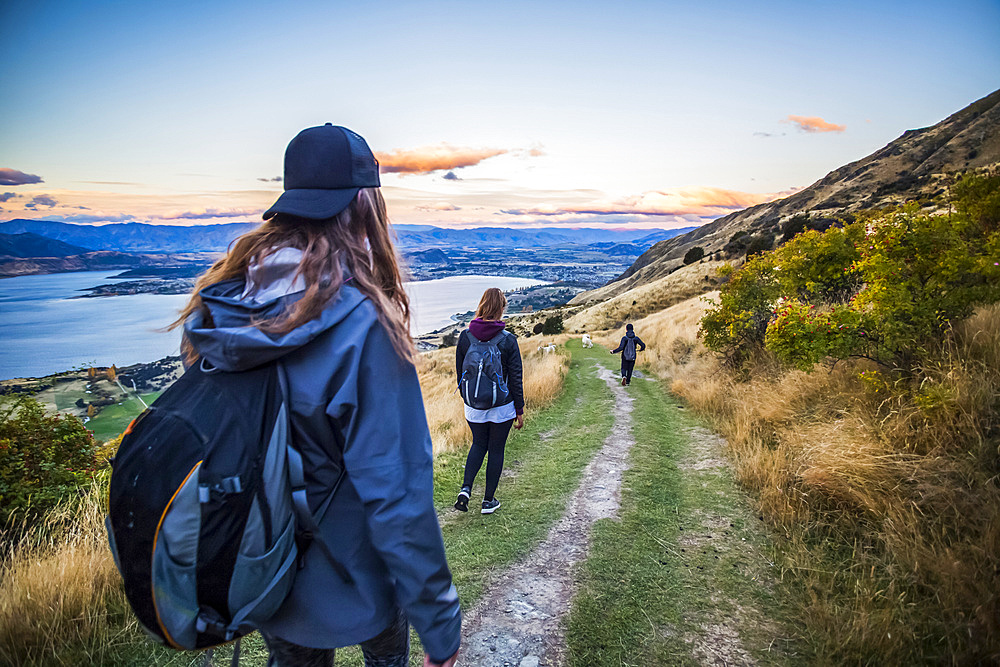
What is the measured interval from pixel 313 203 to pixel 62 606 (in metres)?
2.98

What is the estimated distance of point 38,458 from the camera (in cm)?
428

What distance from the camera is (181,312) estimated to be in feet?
5.06

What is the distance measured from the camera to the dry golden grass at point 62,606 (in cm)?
247

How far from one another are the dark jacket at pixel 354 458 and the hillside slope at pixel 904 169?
5030cm

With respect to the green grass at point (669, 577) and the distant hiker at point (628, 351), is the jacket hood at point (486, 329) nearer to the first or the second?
the green grass at point (669, 577)

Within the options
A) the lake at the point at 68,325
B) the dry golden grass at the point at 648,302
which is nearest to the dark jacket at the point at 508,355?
the lake at the point at 68,325

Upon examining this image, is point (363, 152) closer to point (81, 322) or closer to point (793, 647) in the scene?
point (793, 647)

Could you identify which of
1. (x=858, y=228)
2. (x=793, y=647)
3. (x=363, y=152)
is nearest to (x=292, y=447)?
(x=363, y=152)

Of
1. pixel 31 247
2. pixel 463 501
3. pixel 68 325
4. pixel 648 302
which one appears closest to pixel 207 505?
pixel 463 501

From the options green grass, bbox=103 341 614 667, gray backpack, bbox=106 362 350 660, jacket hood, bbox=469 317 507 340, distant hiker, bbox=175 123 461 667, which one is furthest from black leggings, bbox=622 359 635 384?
Result: gray backpack, bbox=106 362 350 660

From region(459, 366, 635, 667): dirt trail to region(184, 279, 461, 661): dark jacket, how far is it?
1891 millimetres

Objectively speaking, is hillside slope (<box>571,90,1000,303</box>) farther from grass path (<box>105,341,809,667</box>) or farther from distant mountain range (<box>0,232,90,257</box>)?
distant mountain range (<box>0,232,90,257</box>)

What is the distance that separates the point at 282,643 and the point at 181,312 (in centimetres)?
110

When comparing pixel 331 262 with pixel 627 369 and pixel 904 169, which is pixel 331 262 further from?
pixel 904 169
